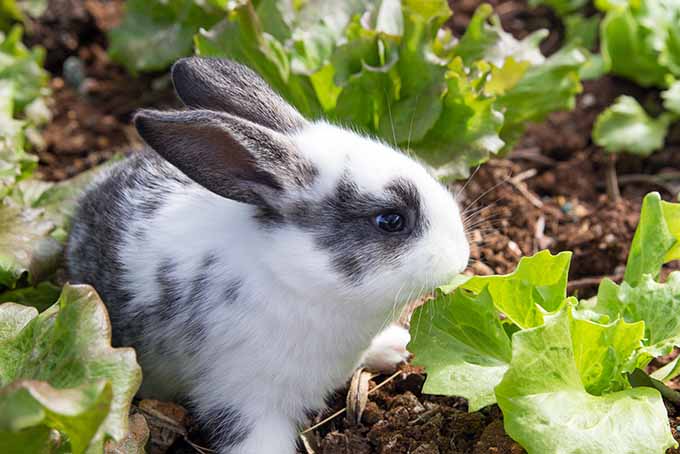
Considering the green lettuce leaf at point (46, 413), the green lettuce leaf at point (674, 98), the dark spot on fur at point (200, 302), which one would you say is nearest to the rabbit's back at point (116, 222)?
the dark spot on fur at point (200, 302)

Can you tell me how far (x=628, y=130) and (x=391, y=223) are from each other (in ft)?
8.22

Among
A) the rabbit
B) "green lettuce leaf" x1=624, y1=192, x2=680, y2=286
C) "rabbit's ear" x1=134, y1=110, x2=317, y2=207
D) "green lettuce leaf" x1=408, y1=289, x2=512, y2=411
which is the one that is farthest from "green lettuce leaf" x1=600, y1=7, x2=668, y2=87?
"rabbit's ear" x1=134, y1=110, x2=317, y2=207

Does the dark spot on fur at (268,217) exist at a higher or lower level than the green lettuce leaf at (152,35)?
higher

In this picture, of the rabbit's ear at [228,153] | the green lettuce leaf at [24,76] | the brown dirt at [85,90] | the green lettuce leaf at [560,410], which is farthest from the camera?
the brown dirt at [85,90]

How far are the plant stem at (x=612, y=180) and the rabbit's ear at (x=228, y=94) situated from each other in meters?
2.29

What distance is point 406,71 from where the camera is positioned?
4.64 metres

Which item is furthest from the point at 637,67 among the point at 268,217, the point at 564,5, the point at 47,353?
the point at 47,353

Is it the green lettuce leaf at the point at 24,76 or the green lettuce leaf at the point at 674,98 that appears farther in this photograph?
the green lettuce leaf at the point at 24,76

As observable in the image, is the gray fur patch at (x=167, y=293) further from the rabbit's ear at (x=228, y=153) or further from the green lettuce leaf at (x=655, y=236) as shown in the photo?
the green lettuce leaf at (x=655, y=236)

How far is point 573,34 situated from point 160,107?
2.83 meters

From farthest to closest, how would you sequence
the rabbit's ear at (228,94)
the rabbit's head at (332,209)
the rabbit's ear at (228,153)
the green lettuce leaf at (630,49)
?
1. the green lettuce leaf at (630,49)
2. the rabbit's ear at (228,94)
3. the rabbit's head at (332,209)
4. the rabbit's ear at (228,153)

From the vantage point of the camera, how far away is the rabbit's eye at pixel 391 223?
3574 millimetres

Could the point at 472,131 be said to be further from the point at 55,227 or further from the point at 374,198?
the point at 55,227

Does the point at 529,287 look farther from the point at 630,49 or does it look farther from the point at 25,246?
the point at 630,49
